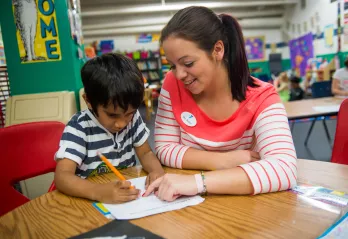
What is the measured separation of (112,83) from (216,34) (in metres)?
0.42

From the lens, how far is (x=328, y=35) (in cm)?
752

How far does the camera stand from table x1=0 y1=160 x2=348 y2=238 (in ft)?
2.06

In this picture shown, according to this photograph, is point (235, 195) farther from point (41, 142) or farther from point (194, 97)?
point (41, 142)

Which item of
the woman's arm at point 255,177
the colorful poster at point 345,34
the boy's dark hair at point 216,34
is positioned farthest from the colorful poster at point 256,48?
the woman's arm at point 255,177

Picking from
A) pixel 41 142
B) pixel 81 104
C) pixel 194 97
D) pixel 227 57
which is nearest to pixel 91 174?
pixel 41 142

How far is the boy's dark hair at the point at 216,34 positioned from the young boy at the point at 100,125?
22 cm

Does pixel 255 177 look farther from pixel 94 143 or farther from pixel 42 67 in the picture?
pixel 42 67

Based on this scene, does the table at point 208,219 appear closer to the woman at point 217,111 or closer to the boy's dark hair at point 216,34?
the woman at point 217,111

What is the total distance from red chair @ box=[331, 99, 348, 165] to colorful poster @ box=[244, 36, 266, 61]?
396 inches

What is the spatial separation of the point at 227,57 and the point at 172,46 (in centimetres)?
25

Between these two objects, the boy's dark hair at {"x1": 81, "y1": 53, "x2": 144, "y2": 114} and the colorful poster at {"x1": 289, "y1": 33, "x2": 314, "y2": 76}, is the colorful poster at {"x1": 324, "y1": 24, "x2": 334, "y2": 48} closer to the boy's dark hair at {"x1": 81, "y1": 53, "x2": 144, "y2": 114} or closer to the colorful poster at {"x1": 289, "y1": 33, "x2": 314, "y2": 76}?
the colorful poster at {"x1": 289, "y1": 33, "x2": 314, "y2": 76}

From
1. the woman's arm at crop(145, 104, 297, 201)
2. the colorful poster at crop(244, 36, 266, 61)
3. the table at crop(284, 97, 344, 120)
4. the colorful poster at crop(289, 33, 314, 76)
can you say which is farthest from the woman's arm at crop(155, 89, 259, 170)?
the colorful poster at crop(244, 36, 266, 61)

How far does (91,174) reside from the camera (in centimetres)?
116

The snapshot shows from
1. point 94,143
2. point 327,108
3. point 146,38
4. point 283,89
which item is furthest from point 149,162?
point 146,38
